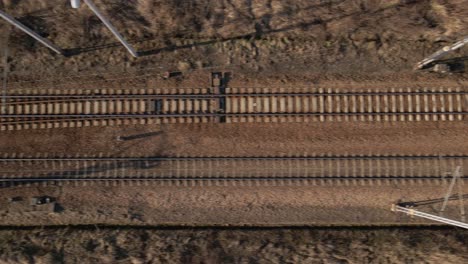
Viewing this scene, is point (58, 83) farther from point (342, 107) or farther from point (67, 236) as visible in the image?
point (342, 107)

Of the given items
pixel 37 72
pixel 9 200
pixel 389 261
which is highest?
pixel 37 72

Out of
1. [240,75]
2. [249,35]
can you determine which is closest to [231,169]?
[240,75]

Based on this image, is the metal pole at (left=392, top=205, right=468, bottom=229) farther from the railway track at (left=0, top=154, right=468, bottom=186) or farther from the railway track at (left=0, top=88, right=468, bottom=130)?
the railway track at (left=0, top=88, right=468, bottom=130)

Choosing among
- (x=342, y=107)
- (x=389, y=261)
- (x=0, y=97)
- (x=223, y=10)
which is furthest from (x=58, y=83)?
(x=389, y=261)

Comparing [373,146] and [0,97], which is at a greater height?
[0,97]

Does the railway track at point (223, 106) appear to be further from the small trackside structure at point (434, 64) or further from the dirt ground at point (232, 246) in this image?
the dirt ground at point (232, 246)

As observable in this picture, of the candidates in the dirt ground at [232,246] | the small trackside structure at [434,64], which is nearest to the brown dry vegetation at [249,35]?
the small trackside structure at [434,64]

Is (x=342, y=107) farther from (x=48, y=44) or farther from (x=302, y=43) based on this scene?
(x=48, y=44)
